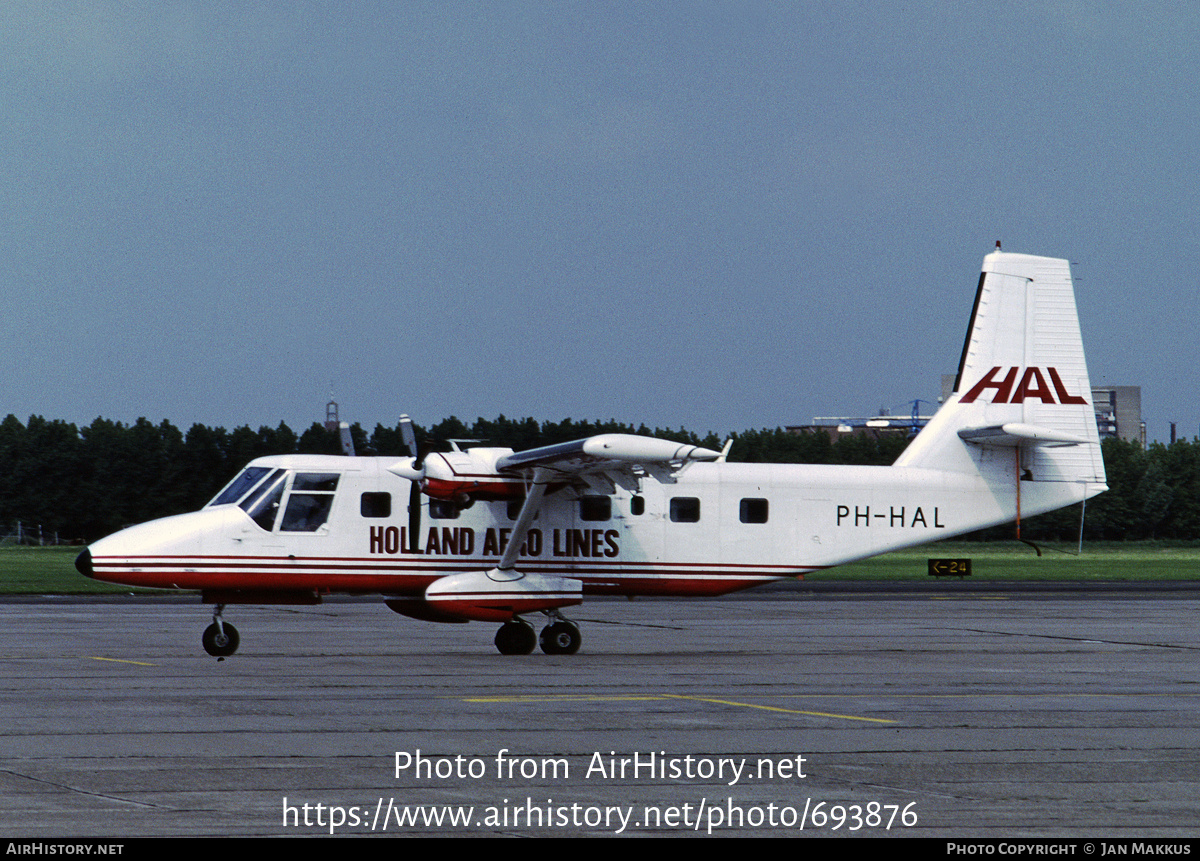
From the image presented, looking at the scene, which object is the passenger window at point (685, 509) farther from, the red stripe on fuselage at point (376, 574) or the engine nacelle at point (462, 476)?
the engine nacelle at point (462, 476)

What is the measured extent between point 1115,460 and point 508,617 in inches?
5546

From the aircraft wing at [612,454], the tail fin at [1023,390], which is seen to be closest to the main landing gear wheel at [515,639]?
the aircraft wing at [612,454]

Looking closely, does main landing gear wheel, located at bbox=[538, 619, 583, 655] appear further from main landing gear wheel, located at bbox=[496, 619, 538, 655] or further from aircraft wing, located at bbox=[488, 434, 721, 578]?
aircraft wing, located at bbox=[488, 434, 721, 578]

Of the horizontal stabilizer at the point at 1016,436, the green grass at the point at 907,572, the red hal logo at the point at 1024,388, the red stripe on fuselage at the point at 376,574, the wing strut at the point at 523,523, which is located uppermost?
the red hal logo at the point at 1024,388

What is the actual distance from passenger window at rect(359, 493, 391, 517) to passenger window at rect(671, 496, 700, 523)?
458 cm

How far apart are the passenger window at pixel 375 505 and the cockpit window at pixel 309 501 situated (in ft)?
1.58

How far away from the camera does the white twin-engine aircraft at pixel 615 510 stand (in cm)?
2131

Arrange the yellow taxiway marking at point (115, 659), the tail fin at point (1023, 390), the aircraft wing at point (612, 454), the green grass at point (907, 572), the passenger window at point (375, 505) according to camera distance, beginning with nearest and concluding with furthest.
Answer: the aircraft wing at point (612, 454) → the yellow taxiway marking at point (115, 659) → the passenger window at point (375, 505) → the tail fin at point (1023, 390) → the green grass at point (907, 572)

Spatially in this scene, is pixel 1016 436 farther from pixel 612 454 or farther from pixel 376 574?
pixel 376 574

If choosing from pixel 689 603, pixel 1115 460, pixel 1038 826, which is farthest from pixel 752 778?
pixel 1115 460

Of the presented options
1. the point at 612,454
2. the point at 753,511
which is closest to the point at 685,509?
the point at 753,511

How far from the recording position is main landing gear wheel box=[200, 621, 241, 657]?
2095 centimetres

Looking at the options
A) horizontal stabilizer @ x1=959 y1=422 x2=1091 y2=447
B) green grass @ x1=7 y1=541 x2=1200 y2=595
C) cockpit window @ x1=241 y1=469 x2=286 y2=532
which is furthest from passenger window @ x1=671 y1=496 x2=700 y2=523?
green grass @ x1=7 y1=541 x2=1200 y2=595
